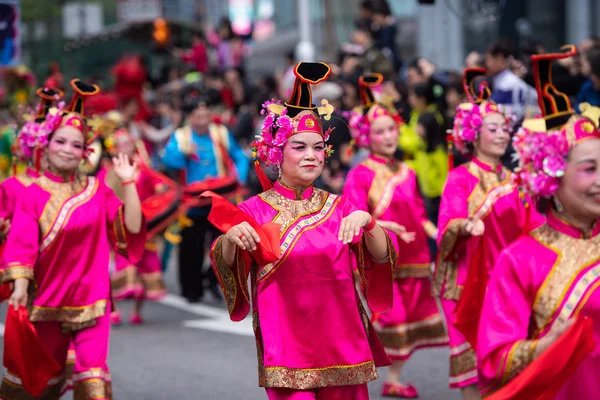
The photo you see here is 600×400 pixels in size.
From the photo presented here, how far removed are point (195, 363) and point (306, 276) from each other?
13.2 ft

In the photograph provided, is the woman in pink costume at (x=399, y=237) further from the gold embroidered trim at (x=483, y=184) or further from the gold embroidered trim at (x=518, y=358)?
the gold embroidered trim at (x=518, y=358)

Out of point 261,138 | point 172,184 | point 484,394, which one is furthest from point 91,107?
point 484,394

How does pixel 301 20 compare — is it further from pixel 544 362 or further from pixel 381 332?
pixel 544 362

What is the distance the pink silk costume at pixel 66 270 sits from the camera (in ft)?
20.8

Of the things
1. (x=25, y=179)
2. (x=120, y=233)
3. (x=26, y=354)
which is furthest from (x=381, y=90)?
(x=26, y=354)

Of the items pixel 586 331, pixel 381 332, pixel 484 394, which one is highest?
pixel 586 331

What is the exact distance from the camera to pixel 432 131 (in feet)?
38.5

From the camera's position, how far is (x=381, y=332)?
25.2 feet

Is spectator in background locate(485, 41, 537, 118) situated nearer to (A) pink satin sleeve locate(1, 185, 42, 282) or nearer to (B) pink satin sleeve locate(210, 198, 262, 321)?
(A) pink satin sleeve locate(1, 185, 42, 282)

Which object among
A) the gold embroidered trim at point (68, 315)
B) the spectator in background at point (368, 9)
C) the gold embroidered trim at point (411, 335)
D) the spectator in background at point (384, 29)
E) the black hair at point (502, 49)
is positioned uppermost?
the spectator in background at point (368, 9)

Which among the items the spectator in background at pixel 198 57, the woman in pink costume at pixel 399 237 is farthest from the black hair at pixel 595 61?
the spectator in background at pixel 198 57

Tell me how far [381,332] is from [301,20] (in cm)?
1193

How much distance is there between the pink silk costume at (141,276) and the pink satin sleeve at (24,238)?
4647mm

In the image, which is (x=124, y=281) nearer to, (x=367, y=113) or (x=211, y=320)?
(x=211, y=320)
